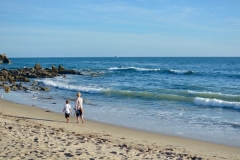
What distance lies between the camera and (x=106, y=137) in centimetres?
1068

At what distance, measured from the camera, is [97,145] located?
9016 mm

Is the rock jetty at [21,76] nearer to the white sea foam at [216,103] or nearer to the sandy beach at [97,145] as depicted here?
the white sea foam at [216,103]

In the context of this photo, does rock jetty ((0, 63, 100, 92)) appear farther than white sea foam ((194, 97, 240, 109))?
Yes

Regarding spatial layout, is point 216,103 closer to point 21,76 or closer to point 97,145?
point 97,145

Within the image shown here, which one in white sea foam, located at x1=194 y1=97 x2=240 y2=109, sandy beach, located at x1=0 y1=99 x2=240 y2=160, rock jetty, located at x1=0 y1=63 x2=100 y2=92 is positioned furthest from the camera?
rock jetty, located at x1=0 y1=63 x2=100 y2=92

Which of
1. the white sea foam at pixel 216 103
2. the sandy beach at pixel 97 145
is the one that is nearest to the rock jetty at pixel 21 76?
the white sea foam at pixel 216 103

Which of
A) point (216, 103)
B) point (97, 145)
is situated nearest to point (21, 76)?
point (216, 103)

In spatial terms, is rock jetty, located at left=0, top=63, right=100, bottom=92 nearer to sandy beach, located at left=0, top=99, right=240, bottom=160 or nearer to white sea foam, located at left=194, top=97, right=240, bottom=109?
white sea foam, located at left=194, top=97, right=240, bottom=109

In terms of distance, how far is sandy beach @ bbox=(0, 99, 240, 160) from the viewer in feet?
25.9

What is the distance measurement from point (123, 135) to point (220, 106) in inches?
404

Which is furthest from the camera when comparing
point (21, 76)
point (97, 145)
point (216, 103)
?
point (21, 76)

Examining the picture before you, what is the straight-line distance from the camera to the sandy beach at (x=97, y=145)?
7.91 m

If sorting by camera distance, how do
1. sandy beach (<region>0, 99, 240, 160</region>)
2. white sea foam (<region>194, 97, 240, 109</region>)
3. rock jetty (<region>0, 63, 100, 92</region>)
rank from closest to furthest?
sandy beach (<region>0, 99, 240, 160</region>) → white sea foam (<region>194, 97, 240, 109</region>) → rock jetty (<region>0, 63, 100, 92</region>)

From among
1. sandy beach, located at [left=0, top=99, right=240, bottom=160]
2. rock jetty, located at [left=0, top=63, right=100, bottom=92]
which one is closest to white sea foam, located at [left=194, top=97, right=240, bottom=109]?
sandy beach, located at [left=0, top=99, right=240, bottom=160]
